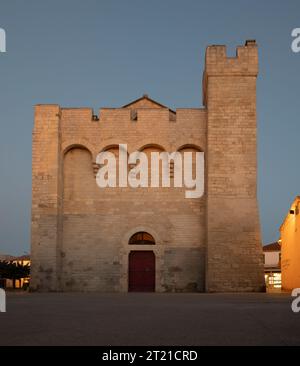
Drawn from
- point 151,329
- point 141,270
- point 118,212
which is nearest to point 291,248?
point 141,270

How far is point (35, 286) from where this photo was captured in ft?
67.9

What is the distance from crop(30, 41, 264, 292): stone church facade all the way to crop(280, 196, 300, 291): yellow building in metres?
3.48

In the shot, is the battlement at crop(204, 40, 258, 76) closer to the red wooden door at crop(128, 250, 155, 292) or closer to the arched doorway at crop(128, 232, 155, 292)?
the arched doorway at crop(128, 232, 155, 292)

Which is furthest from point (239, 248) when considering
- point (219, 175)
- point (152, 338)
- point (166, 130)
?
point (152, 338)

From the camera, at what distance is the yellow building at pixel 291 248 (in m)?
23.0

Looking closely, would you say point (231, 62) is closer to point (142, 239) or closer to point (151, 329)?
point (142, 239)

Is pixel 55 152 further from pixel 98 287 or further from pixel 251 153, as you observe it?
pixel 251 153

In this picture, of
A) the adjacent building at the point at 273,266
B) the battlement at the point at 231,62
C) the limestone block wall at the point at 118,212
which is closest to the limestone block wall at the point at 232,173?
the battlement at the point at 231,62

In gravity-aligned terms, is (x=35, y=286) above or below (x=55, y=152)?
below

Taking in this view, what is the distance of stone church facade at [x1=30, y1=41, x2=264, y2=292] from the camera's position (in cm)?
2050

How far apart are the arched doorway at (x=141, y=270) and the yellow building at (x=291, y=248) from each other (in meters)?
5.98

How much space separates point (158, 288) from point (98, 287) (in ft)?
7.30

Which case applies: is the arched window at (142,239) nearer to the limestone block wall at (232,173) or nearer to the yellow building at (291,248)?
the limestone block wall at (232,173)
